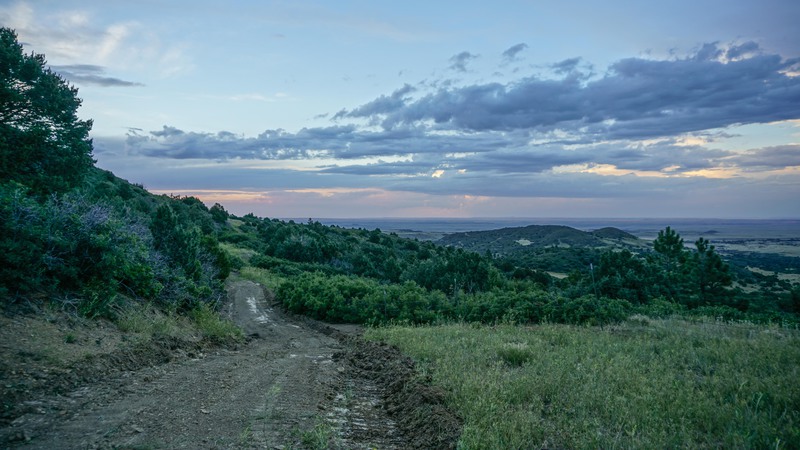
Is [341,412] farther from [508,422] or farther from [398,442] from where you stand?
[508,422]

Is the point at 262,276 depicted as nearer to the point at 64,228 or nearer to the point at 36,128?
the point at 36,128

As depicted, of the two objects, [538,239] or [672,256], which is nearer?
[672,256]

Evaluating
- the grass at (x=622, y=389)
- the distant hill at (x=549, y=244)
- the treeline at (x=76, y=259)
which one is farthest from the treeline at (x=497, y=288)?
the distant hill at (x=549, y=244)

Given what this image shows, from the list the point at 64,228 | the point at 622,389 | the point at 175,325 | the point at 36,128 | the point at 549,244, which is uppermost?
the point at 36,128

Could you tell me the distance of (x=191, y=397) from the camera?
8.41 m

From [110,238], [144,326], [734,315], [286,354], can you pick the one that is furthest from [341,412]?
[734,315]

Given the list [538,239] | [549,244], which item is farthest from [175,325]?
[538,239]

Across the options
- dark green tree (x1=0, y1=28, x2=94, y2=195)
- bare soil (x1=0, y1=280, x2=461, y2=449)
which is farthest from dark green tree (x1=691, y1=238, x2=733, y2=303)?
dark green tree (x1=0, y1=28, x2=94, y2=195)

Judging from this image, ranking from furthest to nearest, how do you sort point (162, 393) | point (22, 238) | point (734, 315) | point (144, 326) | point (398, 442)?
1. point (734, 315)
2. point (144, 326)
3. point (22, 238)
4. point (162, 393)
5. point (398, 442)

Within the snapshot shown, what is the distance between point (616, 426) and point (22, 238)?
40.5 feet

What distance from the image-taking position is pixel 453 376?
30.9ft

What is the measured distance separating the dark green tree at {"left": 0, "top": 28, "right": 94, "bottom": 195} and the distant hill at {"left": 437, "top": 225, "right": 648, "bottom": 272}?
54.2 m

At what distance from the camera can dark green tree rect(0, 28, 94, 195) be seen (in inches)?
798

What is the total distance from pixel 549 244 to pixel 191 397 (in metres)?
96.3
